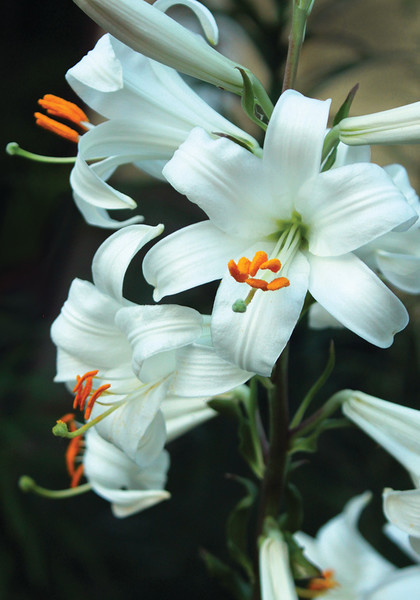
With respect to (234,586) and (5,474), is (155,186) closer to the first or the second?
(5,474)

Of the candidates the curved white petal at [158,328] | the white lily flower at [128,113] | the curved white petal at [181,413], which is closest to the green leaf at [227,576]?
the curved white petal at [181,413]

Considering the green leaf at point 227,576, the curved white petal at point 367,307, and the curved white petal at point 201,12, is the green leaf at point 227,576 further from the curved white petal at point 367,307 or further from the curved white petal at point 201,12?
the curved white petal at point 201,12

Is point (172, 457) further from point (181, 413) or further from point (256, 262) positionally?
point (256, 262)

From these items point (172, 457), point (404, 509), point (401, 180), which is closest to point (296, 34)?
point (401, 180)

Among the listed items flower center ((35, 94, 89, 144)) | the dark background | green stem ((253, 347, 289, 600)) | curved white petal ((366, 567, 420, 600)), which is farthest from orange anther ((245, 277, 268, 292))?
the dark background

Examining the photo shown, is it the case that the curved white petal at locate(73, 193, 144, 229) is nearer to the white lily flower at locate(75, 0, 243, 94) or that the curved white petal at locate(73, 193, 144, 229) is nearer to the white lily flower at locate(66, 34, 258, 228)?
the white lily flower at locate(66, 34, 258, 228)

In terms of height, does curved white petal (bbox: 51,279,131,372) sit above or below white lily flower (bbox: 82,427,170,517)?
above
